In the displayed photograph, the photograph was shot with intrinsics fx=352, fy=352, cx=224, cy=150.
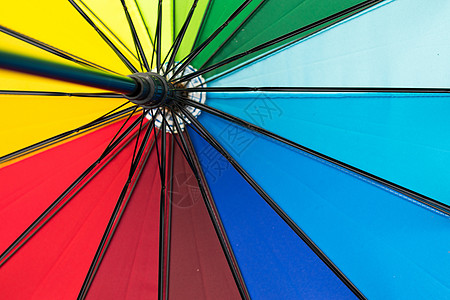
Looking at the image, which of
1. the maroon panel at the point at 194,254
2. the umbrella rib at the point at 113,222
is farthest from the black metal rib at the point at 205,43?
the maroon panel at the point at 194,254

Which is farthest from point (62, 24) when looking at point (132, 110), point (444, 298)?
point (444, 298)

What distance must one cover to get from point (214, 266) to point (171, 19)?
4.92ft

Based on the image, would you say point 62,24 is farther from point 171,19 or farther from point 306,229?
point 306,229

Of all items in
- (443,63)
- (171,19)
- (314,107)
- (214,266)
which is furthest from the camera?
(171,19)

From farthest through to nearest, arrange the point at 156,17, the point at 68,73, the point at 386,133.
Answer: the point at 156,17 → the point at 386,133 → the point at 68,73

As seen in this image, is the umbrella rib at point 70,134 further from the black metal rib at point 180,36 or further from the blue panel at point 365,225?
the blue panel at point 365,225

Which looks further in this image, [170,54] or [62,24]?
[170,54]

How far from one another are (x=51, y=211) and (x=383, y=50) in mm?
1967

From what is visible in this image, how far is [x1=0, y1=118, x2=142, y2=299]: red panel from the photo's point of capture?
6.53 feet

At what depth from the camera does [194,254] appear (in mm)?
2023

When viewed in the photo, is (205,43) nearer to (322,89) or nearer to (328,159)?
(322,89)

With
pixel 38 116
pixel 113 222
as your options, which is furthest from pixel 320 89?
pixel 38 116

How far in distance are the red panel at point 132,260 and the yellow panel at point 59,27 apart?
2.89ft

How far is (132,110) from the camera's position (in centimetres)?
205
